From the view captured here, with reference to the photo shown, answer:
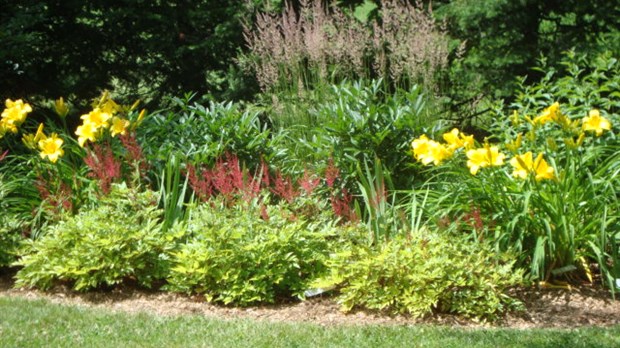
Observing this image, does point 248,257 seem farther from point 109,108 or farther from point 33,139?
point 33,139

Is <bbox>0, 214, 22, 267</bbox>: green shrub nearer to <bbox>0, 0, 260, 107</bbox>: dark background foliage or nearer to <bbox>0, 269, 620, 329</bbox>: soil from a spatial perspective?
<bbox>0, 269, 620, 329</bbox>: soil

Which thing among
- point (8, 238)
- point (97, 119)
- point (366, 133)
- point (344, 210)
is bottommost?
point (8, 238)

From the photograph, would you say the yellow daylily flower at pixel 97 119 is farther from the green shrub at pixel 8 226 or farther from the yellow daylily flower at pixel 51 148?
the green shrub at pixel 8 226

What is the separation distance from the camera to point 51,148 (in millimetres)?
6352

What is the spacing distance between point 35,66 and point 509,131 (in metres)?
5.61

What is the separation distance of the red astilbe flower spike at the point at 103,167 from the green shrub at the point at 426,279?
176 centimetres

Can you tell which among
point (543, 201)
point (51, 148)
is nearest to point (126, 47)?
point (51, 148)

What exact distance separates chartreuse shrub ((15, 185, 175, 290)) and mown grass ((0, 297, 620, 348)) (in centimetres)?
56

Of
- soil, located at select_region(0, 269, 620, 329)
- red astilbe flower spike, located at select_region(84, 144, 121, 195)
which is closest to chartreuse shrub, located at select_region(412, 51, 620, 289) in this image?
soil, located at select_region(0, 269, 620, 329)

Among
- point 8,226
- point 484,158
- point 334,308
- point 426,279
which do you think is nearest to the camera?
point 426,279

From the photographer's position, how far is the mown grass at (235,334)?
444cm

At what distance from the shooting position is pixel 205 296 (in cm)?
545

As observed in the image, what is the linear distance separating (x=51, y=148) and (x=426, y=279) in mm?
3178

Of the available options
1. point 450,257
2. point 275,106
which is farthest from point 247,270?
point 275,106
